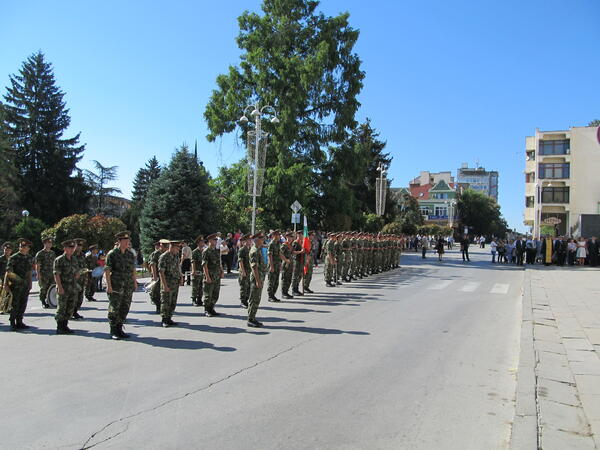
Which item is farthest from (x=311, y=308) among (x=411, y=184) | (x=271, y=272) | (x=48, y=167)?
(x=411, y=184)

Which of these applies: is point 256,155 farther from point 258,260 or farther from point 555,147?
point 555,147

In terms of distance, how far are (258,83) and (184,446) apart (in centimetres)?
3210

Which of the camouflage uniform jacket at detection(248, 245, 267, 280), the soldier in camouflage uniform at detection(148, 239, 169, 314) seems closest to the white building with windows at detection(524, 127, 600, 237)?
the camouflage uniform jacket at detection(248, 245, 267, 280)

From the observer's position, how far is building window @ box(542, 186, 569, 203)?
57938mm

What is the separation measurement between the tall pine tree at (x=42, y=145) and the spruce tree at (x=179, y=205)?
22030 millimetres

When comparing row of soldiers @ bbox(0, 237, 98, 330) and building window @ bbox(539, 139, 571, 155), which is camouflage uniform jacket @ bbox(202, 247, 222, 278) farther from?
building window @ bbox(539, 139, 571, 155)

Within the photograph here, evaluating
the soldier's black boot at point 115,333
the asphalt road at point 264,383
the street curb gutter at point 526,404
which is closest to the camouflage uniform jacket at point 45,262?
the asphalt road at point 264,383

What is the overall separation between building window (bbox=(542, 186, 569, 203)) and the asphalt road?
5455cm

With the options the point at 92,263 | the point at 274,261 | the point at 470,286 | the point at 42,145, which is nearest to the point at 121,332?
the point at 274,261

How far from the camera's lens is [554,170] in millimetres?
58531

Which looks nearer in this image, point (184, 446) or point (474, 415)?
point (184, 446)

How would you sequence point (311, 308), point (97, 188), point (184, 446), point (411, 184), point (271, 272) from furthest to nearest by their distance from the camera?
1. point (411, 184)
2. point (97, 188)
3. point (271, 272)
4. point (311, 308)
5. point (184, 446)

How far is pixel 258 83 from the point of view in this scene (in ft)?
111

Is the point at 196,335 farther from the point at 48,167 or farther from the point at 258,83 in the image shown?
the point at 48,167
